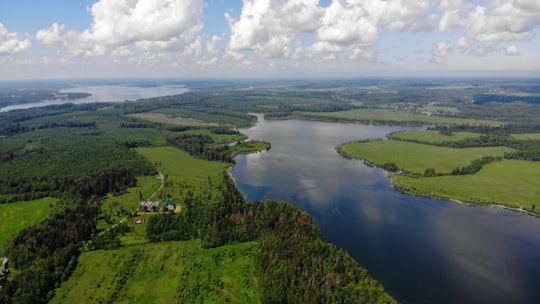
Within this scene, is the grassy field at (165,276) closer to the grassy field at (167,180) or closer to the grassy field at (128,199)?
the grassy field at (167,180)

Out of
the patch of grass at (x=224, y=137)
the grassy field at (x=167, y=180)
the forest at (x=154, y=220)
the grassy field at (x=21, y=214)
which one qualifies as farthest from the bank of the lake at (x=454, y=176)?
the grassy field at (x=21, y=214)

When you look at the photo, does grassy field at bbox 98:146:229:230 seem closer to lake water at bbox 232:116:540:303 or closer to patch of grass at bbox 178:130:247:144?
lake water at bbox 232:116:540:303

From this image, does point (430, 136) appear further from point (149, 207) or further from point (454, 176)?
point (149, 207)

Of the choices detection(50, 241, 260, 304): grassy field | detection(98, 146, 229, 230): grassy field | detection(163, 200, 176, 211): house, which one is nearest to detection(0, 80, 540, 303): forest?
detection(98, 146, 229, 230): grassy field

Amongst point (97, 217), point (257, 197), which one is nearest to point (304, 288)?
point (257, 197)

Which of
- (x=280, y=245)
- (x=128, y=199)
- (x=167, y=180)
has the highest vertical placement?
(x=280, y=245)

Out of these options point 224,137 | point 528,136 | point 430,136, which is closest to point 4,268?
point 224,137
